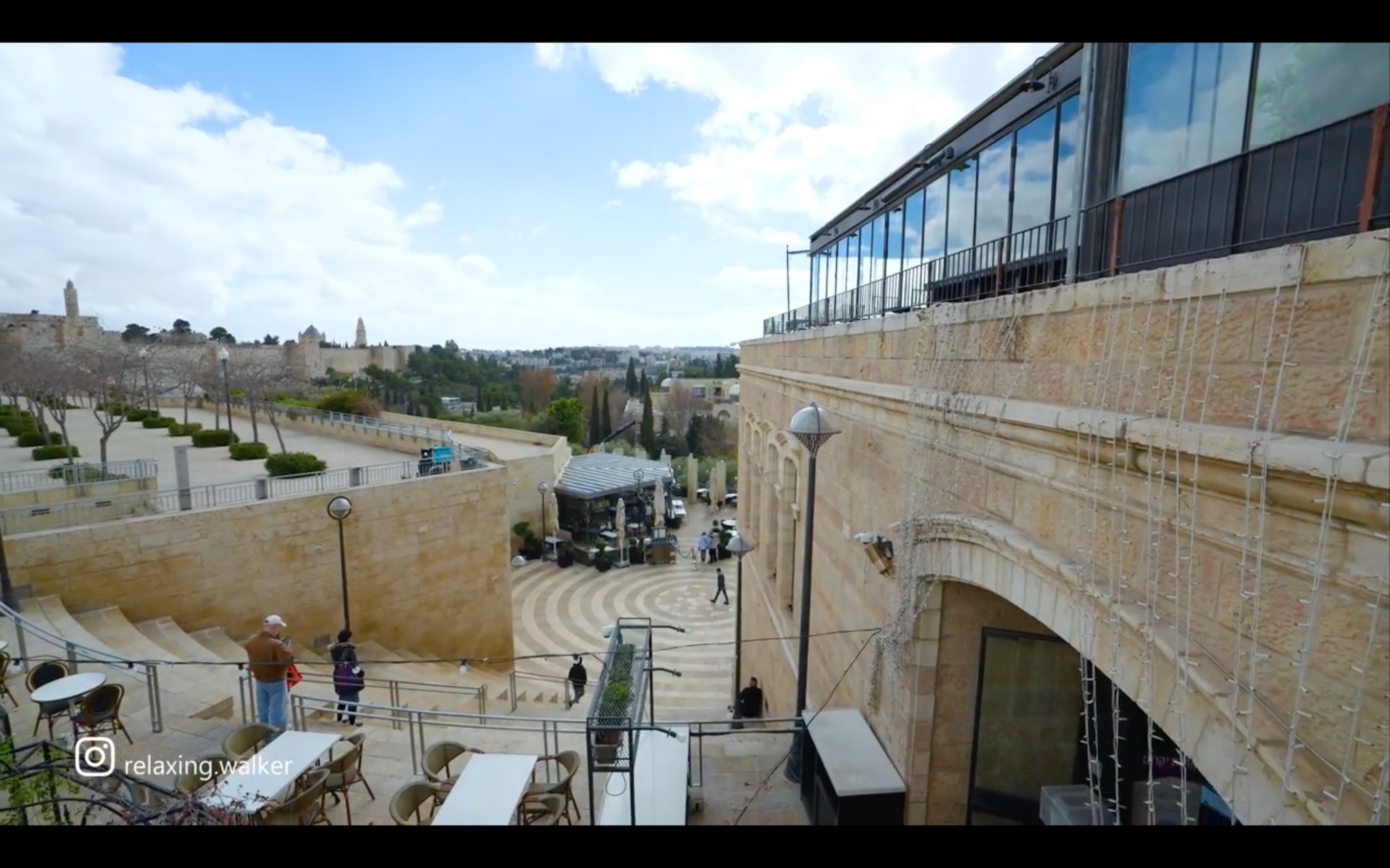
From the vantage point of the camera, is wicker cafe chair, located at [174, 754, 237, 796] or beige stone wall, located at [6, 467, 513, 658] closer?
wicker cafe chair, located at [174, 754, 237, 796]

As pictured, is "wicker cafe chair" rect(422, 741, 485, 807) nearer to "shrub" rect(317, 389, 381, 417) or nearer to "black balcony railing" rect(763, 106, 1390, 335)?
"black balcony railing" rect(763, 106, 1390, 335)

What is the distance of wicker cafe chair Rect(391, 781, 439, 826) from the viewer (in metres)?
5.04

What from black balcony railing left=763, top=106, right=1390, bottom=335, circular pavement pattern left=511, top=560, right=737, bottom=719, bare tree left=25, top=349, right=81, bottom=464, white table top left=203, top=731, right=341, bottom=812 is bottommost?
circular pavement pattern left=511, top=560, right=737, bottom=719

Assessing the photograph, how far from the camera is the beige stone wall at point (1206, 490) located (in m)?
2.05

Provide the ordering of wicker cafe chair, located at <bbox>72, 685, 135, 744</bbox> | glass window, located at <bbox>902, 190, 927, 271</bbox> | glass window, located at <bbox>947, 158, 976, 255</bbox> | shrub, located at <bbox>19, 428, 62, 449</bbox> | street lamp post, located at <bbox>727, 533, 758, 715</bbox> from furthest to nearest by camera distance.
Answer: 1. shrub, located at <bbox>19, 428, 62, 449</bbox>
2. street lamp post, located at <bbox>727, 533, 758, 715</bbox>
3. glass window, located at <bbox>902, 190, 927, 271</bbox>
4. glass window, located at <bbox>947, 158, 976, 255</bbox>
5. wicker cafe chair, located at <bbox>72, 685, 135, 744</bbox>

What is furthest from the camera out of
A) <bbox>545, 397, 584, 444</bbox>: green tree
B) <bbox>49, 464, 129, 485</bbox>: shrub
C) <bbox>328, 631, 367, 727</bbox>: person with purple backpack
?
<bbox>545, 397, 584, 444</bbox>: green tree

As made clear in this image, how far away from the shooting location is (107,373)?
56.2ft

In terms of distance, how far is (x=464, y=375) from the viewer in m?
66.7

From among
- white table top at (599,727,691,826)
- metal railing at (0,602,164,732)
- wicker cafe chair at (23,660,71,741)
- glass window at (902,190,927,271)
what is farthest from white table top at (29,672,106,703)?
glass window at (902,190,927,271)

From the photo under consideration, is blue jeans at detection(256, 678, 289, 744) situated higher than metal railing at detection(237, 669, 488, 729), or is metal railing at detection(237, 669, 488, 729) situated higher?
blue jeans at detection(256, 678, 289, 744)

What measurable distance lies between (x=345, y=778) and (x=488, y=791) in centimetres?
155

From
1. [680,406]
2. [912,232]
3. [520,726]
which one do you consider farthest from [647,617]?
[680,406]

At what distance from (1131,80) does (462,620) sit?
14.1 meters

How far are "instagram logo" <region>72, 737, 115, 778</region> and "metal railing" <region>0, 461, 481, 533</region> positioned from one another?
5.63m
